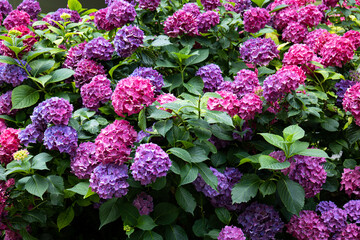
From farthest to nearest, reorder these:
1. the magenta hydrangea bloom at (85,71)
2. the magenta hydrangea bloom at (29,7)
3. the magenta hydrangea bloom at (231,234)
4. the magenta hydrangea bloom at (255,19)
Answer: the magenta hydrangea bloom at (29,7) < the magenta hydrangea bloom at (255,19) < the magenta hydrangea bloom at (85,71) < the magenta hydrangea bloom at (231,234)

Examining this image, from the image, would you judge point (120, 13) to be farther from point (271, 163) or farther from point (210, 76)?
point (271, 163)

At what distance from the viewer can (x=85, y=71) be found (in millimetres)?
2387

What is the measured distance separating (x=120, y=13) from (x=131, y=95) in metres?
0.85

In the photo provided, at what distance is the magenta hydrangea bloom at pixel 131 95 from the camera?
1.86m

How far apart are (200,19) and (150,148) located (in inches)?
49.1

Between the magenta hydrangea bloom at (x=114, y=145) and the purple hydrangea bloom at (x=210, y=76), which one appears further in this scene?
the purple hydrangea bloom at (x=210, y=76)

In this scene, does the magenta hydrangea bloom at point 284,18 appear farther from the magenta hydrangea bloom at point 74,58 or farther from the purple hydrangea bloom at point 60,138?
the purple hydrangea bloom at point 60,138

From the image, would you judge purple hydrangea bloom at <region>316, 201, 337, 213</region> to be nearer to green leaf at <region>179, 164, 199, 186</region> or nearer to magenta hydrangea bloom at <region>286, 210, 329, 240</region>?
magenta hydrangea bloom at <region>286, 210, 329, 240</region>

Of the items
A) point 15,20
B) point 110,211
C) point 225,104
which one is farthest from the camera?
point 15,20

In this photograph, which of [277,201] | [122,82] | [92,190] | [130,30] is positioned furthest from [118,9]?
[277,201]

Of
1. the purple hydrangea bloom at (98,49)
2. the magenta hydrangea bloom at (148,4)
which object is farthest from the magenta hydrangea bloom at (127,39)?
the magenta hydrangea bloom at (148,4)

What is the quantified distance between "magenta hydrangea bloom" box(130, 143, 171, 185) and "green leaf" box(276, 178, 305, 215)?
0.61 metres

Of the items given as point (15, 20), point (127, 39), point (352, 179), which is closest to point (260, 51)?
point (127, 39)

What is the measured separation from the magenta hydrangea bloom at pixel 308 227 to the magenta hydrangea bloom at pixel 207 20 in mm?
1386
